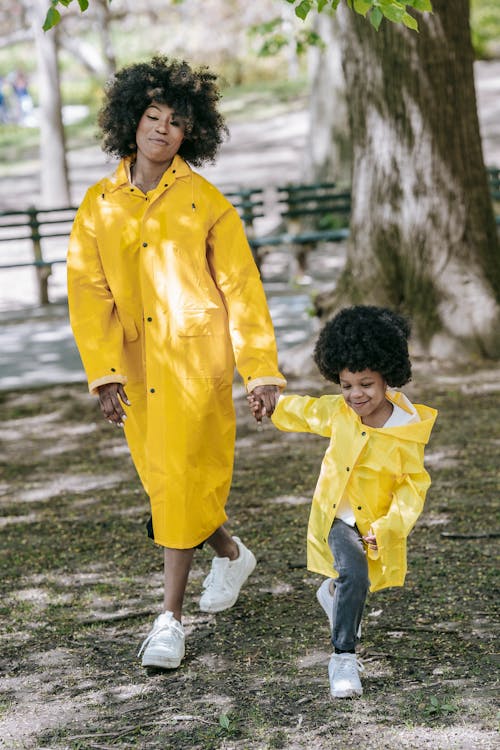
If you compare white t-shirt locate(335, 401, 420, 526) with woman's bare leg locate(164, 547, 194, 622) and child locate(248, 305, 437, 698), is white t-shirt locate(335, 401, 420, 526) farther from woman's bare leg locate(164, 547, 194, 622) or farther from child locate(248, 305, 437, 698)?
woman's bare leg locate(164, 547, 194, 622)

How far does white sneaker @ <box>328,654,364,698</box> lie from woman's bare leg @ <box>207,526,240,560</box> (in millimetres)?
881

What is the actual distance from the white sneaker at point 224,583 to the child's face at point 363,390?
1104 mm

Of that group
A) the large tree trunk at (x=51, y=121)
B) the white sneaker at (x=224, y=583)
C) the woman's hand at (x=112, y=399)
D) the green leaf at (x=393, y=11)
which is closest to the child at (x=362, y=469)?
the woman's hand at (x=112, y=399)

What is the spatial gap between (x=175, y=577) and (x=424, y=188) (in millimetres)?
5016

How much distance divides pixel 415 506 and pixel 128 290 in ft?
4.18

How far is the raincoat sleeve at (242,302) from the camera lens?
400 cm

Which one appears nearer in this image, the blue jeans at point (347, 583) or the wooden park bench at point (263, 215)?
the blue jeans at point (347, 583)

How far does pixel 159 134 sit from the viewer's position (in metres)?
4.09

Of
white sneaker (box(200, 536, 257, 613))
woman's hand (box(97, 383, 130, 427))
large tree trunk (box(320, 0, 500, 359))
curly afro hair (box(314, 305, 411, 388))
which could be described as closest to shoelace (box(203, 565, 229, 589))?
white sneaker (box(200, 536, 257, 613))

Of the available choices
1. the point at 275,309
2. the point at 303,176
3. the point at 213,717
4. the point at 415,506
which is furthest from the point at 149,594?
the point at 303,176

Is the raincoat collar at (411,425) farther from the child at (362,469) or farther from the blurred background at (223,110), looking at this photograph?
the blurred background at (223,110)

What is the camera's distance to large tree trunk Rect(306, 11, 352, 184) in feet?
54.7

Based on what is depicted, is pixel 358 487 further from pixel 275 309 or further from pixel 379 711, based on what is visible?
pixel 275 309

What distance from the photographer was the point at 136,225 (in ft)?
13.2
